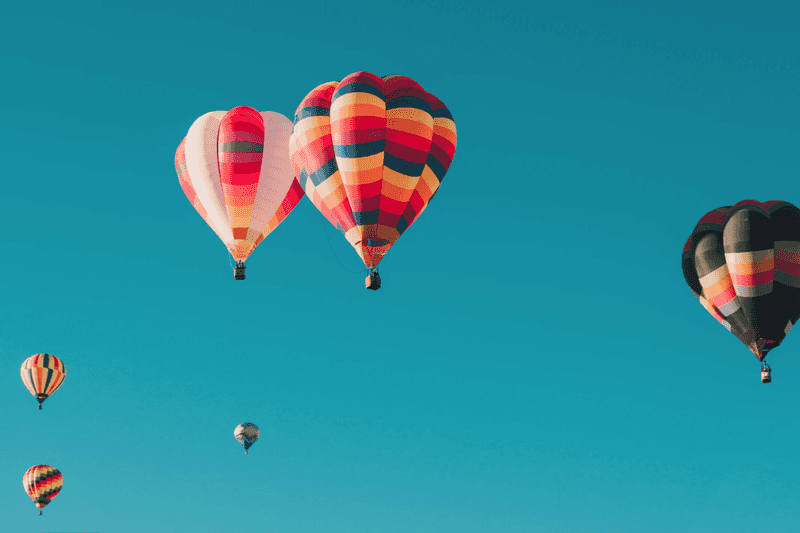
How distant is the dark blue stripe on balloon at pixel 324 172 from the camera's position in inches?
1153

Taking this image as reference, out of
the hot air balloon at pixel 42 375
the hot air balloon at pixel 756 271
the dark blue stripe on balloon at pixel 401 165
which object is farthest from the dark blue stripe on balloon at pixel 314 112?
the hot air balloon at pixel 42 375

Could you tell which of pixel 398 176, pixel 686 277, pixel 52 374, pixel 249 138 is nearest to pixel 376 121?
pixel 398 176

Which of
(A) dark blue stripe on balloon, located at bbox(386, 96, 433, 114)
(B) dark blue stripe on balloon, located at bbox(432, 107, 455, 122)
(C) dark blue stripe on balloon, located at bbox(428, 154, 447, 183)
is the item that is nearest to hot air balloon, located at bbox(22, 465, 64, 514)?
(C) dark blue stripe on balloon, located at bbox(428, 154, 447, 183)

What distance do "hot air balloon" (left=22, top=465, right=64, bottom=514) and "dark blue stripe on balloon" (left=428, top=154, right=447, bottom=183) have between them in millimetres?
24293

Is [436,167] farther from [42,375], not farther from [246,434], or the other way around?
[42,375]

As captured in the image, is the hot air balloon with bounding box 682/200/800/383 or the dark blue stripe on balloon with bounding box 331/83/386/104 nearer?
the dark blue stripe on balloon with bounding box 331/83/386/104

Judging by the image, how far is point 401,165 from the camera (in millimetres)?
29203

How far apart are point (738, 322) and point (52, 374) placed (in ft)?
84.5

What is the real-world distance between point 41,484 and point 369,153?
81.6 feet

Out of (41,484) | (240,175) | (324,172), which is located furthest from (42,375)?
(324,172)

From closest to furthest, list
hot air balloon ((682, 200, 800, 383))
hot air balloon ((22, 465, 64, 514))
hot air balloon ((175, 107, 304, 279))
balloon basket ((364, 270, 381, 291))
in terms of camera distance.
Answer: balloon basket ((364, 270, 381, 291)), hot air balloon ((682, 200, 800, 383)), hot air balloon ((175, 107, 304, 279)), hot air balloon ((22, 465, 64, 514))

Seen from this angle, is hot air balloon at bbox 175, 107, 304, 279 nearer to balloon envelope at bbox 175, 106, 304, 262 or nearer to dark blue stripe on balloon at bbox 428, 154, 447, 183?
balloon envelope at bbox 175, 106, 304, 262

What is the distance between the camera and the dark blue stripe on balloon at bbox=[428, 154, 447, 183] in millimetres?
29906

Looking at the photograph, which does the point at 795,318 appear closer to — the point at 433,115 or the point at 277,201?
the point at 433,115
